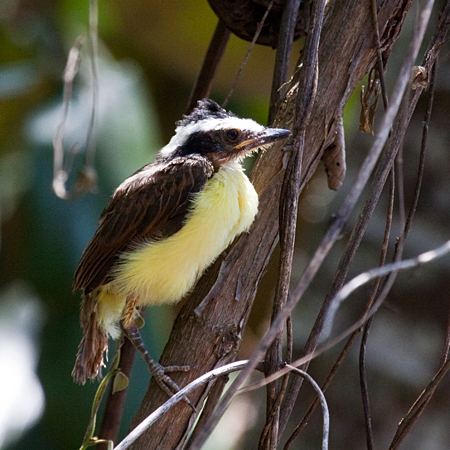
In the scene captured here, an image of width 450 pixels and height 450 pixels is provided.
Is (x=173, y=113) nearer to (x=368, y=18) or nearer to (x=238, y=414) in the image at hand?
(x=238, y=414)

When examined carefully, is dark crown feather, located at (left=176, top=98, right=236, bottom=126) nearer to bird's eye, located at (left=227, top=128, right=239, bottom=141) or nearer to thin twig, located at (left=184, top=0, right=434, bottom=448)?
bird's eye, located at (left=227, top=128, right=239, bottom=141)

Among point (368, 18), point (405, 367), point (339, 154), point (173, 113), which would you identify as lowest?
point (405, 367)

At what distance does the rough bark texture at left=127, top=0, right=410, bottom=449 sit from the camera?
181cm

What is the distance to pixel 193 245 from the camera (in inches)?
83.9

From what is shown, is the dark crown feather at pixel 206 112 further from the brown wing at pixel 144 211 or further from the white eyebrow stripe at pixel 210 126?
the brown wing at pixel 144 211

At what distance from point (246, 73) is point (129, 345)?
230 cm

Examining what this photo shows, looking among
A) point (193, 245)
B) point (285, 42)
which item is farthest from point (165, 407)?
point (285, 42)

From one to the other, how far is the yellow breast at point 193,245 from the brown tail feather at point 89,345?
192 mm

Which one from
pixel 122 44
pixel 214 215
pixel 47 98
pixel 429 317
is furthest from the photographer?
pixel 122 44

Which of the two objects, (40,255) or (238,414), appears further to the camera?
(238,414)

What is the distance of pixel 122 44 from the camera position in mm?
4469

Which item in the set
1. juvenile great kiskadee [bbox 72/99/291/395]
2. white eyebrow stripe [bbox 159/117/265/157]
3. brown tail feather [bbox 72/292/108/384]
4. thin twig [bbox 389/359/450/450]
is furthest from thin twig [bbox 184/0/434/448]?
brown tail feather [bbox 72/292/108/384]

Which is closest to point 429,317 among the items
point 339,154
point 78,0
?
point 339,154

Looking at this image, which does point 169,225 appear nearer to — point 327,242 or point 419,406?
point 419,406
